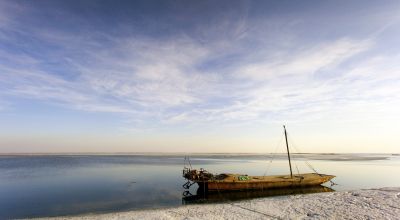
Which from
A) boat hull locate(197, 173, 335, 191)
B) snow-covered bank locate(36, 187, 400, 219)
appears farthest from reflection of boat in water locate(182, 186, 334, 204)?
snow-covered bank locate(36, 187, 400, 219)

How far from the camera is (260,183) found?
3456 cm

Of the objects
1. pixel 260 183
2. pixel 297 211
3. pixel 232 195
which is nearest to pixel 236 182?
pixel 232 195

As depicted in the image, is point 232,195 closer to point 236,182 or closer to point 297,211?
point 236,182

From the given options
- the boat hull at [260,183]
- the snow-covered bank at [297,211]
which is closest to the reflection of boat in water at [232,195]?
the boat hull at [260,183]

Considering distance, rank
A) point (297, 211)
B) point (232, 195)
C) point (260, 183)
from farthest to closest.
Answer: point (260, 183) → point (232, 195) → point (297, 211)

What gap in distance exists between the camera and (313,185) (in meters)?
38.3

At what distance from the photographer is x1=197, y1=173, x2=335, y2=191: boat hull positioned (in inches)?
1294

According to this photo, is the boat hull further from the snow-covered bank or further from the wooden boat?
the snow-covered bank

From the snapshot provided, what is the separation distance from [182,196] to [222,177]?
7.20 m

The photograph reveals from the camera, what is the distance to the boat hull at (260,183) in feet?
108

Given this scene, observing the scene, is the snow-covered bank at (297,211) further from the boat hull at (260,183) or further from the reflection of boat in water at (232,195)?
the boat hull at (260,183)

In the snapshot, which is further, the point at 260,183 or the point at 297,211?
the point at 260,183

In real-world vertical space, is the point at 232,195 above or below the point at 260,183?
below

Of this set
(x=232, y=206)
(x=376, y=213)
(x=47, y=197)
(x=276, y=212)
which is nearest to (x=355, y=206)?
(x=376, y=213)
